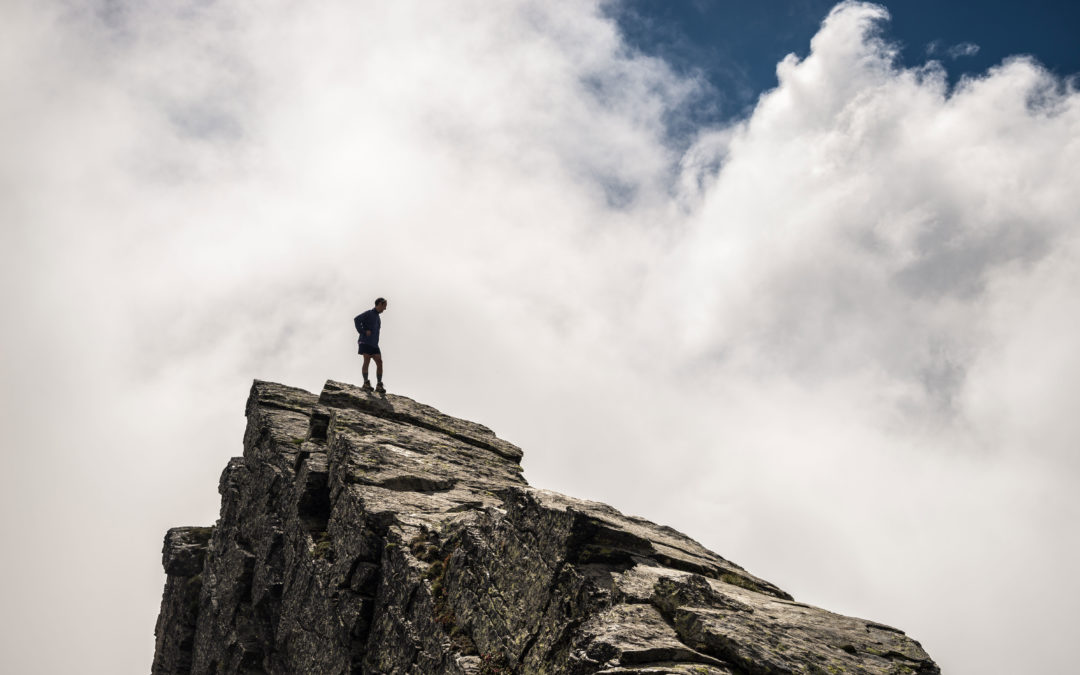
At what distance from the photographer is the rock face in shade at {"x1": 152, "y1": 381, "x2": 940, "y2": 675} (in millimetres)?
15219

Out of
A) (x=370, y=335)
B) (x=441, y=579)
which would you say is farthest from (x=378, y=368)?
(x=441, y=579)

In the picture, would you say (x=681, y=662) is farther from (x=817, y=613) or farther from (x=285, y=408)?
(x=285, y=408)

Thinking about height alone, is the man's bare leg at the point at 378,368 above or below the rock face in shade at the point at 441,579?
above

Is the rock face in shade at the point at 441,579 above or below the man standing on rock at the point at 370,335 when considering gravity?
below

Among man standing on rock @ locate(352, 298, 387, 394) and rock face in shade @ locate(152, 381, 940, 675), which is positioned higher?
man standing on rock @ locate(352, 298, 387, 394)

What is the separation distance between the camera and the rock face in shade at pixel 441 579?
1522 centimetres

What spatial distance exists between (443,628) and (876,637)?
10.5 meters

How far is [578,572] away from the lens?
16625 millimetres

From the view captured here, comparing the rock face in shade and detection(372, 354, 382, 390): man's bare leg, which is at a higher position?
detection(372, 354, 382, 390): man's bare leg

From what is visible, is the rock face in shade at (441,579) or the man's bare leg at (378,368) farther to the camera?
the man's bare leg at (378,368)

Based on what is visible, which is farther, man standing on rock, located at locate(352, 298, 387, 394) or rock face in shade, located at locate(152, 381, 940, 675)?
man standing on rock, located at locate(352, 298, 387, 394)

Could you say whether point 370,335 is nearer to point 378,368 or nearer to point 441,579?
point 378,368

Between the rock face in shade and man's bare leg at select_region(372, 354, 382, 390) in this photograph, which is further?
man's bare leg at select_region(372, 354, 382, 390)

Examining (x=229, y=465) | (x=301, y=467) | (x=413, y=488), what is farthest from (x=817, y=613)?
(x=229, y=465)
